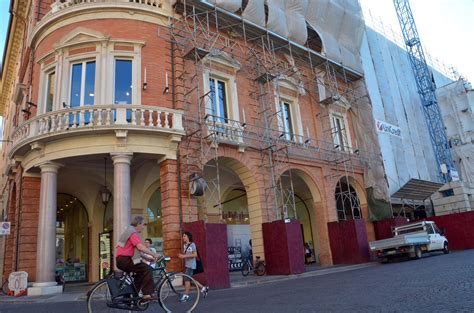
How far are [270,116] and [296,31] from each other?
520 centimetres

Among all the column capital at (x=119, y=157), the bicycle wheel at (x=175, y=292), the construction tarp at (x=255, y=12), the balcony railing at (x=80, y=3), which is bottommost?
the bicycle wheel at (x=175, y=292)

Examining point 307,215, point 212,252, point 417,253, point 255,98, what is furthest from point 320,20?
point 212,252

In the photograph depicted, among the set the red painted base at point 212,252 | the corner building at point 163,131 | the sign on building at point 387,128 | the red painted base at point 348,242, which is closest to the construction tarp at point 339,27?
the corner building at point 163,131

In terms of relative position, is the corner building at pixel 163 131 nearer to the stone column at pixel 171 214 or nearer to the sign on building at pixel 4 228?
the stone column at pixel 171 214

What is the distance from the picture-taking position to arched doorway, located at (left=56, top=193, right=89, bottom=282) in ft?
61.6

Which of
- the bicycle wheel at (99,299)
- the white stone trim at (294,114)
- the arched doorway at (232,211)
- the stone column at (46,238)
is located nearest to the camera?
the bicycle wheel at (99,299)

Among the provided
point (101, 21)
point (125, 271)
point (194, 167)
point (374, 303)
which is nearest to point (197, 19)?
point (101, 21)

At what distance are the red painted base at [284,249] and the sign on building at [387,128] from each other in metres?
10.4

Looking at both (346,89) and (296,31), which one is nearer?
(296,31)

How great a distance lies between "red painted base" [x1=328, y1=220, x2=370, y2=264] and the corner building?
433 millimetres

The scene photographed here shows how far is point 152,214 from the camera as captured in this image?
16828mm

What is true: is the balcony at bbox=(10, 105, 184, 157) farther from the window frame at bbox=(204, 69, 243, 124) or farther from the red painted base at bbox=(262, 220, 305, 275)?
the red painted base at bbox=(262, 220, 305, 275)

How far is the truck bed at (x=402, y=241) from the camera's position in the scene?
16.3 meters

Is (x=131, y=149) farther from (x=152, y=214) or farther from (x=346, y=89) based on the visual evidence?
(x=346, y=89)
